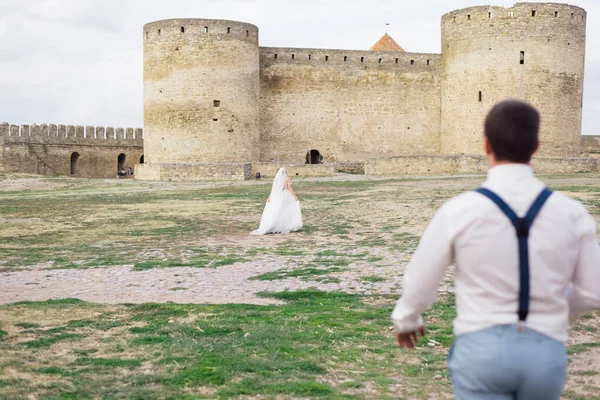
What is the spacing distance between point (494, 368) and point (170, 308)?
15.2 feet

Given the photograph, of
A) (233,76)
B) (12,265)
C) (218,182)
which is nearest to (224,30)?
(233,76)

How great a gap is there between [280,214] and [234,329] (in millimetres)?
6876

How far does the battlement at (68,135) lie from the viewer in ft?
123

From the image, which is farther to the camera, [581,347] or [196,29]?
[196,29]

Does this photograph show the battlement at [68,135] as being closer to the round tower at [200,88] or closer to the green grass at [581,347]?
the round tower at [200,88]

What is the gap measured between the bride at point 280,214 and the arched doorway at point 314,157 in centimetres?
2120

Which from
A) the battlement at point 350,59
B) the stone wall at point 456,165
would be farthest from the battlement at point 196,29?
the stone wall at point 456,165

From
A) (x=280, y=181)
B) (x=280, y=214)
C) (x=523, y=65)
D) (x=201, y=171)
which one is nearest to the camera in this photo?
(x=280, y=214)

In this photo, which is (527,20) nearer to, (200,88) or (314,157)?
(314,157)

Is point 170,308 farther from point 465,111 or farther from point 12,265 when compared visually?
point 465,111

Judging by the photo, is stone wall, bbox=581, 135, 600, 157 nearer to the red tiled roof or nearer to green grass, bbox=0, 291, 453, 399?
the red tiled roof

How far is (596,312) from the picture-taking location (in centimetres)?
633

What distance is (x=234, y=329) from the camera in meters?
5.83

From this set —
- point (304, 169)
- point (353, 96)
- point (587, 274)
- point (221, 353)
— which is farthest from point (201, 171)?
point (587, 274)
